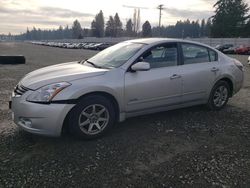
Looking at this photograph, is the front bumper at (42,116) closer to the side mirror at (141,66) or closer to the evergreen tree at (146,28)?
the side mirror at (141,66)

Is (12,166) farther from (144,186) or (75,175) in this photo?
(144,186)

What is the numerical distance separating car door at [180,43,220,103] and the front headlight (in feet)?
7.74

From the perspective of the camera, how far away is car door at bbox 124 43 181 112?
455 centimetres

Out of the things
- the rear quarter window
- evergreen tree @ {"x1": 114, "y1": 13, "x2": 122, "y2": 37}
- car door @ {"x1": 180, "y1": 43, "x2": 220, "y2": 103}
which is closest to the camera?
car door @ {"x1": 180, "y1": 43, "x2": 220, "y2": 103}

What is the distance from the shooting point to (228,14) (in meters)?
72.2

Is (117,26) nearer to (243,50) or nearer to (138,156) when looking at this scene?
(243,50)

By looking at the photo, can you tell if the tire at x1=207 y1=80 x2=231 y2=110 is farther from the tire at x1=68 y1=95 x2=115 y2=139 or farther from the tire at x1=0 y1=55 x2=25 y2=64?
the tire at x1=0 y1=55 x2=25 y2=64

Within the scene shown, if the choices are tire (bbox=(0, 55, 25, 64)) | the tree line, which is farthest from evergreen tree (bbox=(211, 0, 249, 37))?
tire (bbox=(0, 55, 25, 64))

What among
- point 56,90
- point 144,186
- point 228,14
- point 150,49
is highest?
point 228,14

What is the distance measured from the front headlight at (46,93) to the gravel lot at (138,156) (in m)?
0.70

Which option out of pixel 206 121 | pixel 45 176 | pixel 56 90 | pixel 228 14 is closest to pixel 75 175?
pixel 45 176

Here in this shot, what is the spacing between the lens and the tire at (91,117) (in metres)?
4.07

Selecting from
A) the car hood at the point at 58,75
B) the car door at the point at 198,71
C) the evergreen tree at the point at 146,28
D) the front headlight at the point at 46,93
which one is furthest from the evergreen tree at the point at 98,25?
the front headlight at the point at 46,93

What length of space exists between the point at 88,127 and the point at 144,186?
144 cm
